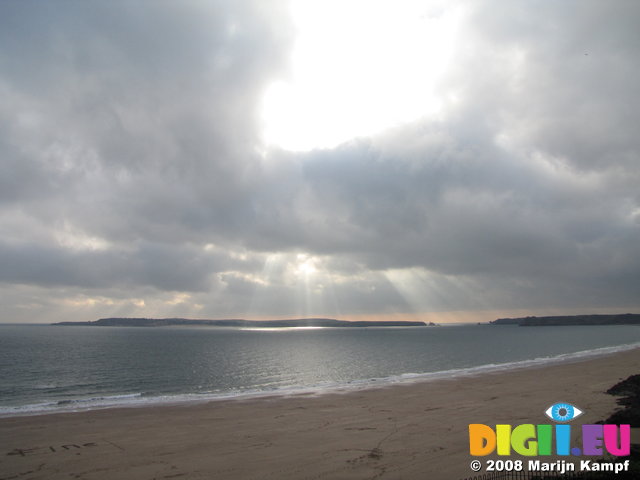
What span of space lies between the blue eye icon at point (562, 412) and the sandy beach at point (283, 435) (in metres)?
0.59

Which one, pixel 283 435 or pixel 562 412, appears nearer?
pixel 283 435

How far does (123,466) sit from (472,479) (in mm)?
13339

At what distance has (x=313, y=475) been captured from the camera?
1399 cm

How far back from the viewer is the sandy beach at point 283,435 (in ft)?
48.4

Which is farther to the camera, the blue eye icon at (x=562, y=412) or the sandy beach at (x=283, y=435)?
the blue eye icon at (x=562, y=412)

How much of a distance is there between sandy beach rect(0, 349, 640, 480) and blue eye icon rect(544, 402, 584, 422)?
1.95ft

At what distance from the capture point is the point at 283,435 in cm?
1981

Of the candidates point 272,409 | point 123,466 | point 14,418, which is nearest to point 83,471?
point 123,466

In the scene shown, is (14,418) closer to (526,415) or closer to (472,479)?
(472,479)

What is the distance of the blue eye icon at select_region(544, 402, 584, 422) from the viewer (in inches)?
869

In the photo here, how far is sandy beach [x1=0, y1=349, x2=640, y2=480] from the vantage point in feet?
48.4

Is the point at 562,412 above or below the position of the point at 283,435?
below

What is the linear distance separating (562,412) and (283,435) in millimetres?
17316

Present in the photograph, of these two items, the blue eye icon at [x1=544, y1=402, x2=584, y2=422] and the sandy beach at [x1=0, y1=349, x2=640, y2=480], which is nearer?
the sandy beach at [x1=0, y1=349, x2=640, y2=480]
